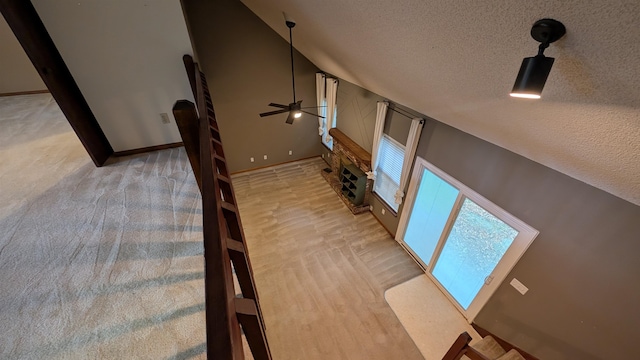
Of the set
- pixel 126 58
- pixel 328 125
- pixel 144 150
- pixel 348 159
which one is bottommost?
pixel 348 159

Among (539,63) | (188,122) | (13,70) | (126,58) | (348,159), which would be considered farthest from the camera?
(348,159)

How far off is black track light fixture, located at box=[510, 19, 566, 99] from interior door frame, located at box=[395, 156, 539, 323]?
223 centimetres

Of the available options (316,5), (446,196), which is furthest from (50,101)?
(446,196)

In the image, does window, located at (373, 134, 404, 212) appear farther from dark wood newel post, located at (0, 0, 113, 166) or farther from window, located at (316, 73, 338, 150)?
dark wood newel post, located at (0, 0, 113, 166)

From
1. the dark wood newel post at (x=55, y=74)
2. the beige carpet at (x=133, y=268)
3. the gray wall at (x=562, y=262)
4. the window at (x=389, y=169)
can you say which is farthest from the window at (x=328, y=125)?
the dark wood newel post at (x=55, y=74)

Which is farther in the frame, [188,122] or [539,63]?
[188,122]

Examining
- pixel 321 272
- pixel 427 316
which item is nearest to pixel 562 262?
pixel 427 316

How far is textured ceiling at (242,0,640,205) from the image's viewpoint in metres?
0.85

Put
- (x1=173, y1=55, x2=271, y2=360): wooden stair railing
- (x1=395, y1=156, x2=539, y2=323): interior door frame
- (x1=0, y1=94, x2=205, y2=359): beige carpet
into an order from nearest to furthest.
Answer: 1. (x1=173, y1=55, x2=271, y2=360): wooden stair railing
2. (x1=0, y1=94, x2=205, y2=359): beige carpet
3. (x1=395, y1=156, x2=539, y2=323): interior door frame

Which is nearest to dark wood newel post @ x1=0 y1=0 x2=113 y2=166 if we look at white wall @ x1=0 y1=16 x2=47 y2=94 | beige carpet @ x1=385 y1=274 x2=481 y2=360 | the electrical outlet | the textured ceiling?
the textured ceiling

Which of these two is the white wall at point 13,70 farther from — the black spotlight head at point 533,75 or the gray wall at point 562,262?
the gray wall at point 562,262

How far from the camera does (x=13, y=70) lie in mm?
4887

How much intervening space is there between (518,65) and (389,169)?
132 inches

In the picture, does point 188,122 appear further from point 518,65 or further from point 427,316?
point 427,316
